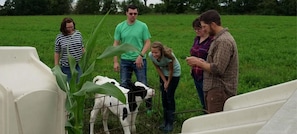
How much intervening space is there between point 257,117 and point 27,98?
1.04 m

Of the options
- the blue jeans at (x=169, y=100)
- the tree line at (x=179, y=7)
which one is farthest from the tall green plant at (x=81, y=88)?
the tree line at (x=179, y=7)

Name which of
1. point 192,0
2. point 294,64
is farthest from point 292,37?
point 192,0

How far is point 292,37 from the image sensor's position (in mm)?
18438

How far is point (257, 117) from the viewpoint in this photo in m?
2.05

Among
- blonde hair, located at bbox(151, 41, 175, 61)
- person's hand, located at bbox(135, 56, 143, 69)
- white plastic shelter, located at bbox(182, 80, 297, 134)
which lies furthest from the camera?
person's hand, located at bbox(135, 56, 143, 69)

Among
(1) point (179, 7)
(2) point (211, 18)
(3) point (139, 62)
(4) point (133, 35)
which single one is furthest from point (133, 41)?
(1) point (179, 7)

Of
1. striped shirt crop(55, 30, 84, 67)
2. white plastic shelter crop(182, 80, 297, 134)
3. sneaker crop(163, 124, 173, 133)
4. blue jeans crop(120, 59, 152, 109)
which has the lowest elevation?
sneaker crop(163, 124, 173, 133)

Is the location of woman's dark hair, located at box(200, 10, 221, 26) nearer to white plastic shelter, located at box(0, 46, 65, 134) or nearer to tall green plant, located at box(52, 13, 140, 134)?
tall green plant, located at box(52, 13, 140, 134)

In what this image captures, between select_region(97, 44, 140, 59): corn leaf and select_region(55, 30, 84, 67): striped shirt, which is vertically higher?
select_region(97, 44, 140, 59): corn leaf

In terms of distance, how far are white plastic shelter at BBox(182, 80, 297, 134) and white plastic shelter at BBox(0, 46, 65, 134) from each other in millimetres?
658

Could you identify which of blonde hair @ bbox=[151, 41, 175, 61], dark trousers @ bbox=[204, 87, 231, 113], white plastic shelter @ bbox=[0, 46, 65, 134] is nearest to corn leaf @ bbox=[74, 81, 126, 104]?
white plastic shelter @ bbox=[0, 46, 65, 134]

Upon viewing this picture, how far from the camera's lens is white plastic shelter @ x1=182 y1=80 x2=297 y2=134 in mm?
1332

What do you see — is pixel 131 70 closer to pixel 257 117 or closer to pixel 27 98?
pixel 27 98

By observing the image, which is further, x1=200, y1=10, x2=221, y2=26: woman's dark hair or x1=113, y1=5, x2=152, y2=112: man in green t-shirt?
x1=113, y1=5, x2=152, y2=112: man in green t-shirt
